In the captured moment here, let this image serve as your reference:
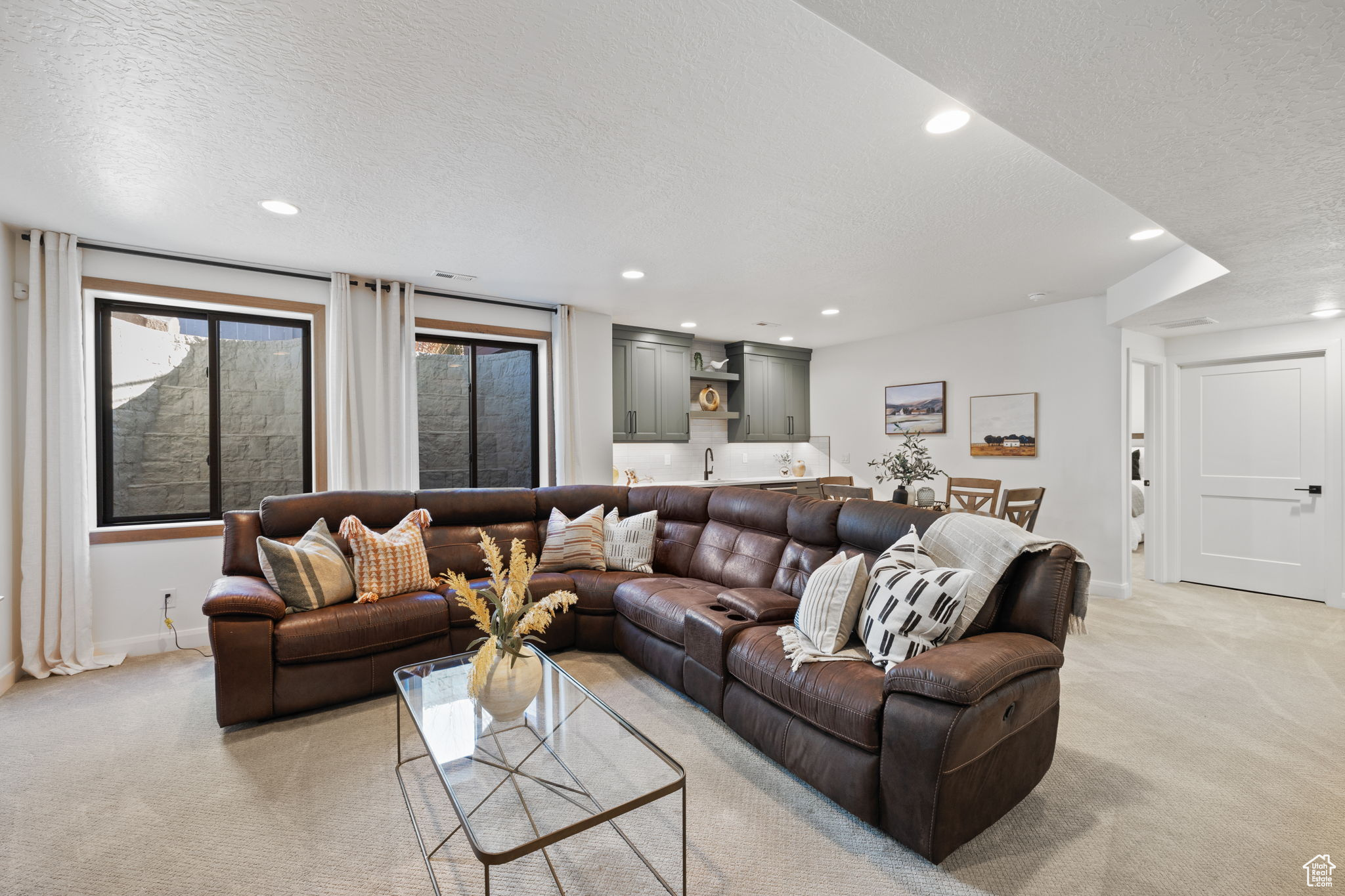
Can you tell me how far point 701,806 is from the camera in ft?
6.80

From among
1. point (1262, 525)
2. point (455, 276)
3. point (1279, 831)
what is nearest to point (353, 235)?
point (455, 276)

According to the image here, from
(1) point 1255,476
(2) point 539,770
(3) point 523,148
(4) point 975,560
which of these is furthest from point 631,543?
(1) point 1255,476

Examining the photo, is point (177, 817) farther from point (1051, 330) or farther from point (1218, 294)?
point (1051, 330)

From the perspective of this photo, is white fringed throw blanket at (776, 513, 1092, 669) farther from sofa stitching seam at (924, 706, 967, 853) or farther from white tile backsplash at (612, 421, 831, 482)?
white tile backsplash at (612, 421, 831, 482)

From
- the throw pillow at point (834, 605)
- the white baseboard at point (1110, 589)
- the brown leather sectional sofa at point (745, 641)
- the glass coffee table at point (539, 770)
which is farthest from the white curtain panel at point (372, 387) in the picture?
the white baseboard at point (1110, 589)

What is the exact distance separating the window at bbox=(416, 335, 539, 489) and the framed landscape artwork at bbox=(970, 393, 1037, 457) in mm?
4259

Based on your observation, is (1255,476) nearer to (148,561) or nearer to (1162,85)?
(1162,85)

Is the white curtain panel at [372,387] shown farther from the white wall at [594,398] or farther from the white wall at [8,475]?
the white wall at [8,475]

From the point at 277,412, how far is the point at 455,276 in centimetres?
180

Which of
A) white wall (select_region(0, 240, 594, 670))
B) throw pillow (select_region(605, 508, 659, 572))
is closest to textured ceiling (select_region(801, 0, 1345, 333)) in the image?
throw pillow (select_region(605, 508, 659, 572))

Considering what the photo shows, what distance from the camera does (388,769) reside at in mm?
2322

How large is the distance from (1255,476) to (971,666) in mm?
5188

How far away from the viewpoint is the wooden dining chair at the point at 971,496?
16.1 ft

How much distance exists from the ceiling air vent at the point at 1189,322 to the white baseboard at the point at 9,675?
788cm
